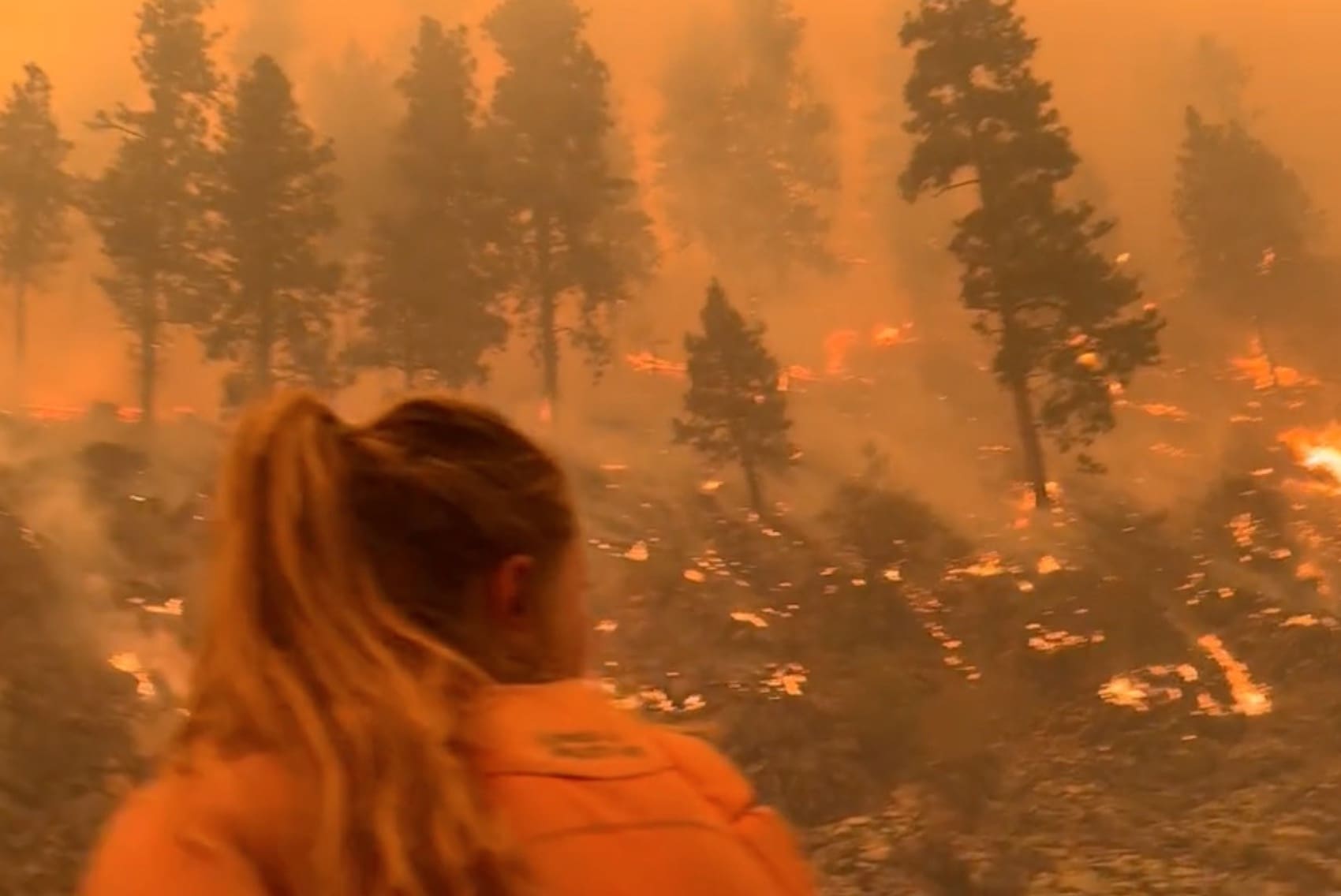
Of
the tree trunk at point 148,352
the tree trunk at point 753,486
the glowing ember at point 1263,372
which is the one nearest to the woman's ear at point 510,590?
the tree trunk at point 753,486

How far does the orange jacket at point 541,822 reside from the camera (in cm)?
75

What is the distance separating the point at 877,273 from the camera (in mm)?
2408

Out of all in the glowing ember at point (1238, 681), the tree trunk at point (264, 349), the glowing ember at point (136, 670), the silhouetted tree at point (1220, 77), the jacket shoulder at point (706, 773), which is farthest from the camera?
the silhouetted tree at point (1220, 77)

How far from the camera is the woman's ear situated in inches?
37.2

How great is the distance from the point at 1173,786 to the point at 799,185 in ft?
3.99

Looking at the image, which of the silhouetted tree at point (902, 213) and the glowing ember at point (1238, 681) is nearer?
the glowing ember at point (1238, 681)

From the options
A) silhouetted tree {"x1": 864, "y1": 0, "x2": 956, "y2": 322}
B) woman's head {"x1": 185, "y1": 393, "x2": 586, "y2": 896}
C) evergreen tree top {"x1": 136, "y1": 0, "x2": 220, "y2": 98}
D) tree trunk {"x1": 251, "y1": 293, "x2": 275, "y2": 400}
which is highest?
evergreen tree top {"x1": 136, "y1": 0, "x2": 220, "y2": 98}

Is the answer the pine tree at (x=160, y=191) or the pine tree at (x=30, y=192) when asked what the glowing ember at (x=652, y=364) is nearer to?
the pine tree at (x=160, y=191)

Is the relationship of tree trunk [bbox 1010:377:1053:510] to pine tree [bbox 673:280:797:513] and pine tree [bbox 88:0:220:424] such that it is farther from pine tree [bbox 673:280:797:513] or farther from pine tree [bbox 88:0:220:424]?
pine tree [bbox 88:0:220:424]

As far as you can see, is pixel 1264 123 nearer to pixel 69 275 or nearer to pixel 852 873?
pixel 852 873

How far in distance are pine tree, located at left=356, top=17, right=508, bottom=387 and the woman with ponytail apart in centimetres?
135

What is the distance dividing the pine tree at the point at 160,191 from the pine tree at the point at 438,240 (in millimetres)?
311

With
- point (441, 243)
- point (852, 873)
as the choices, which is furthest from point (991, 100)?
point (852, 873)

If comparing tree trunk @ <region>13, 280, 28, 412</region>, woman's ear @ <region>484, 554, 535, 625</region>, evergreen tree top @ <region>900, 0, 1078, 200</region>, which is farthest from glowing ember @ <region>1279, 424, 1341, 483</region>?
tree trunk @ <region>13, 280, 28, 412</region>
